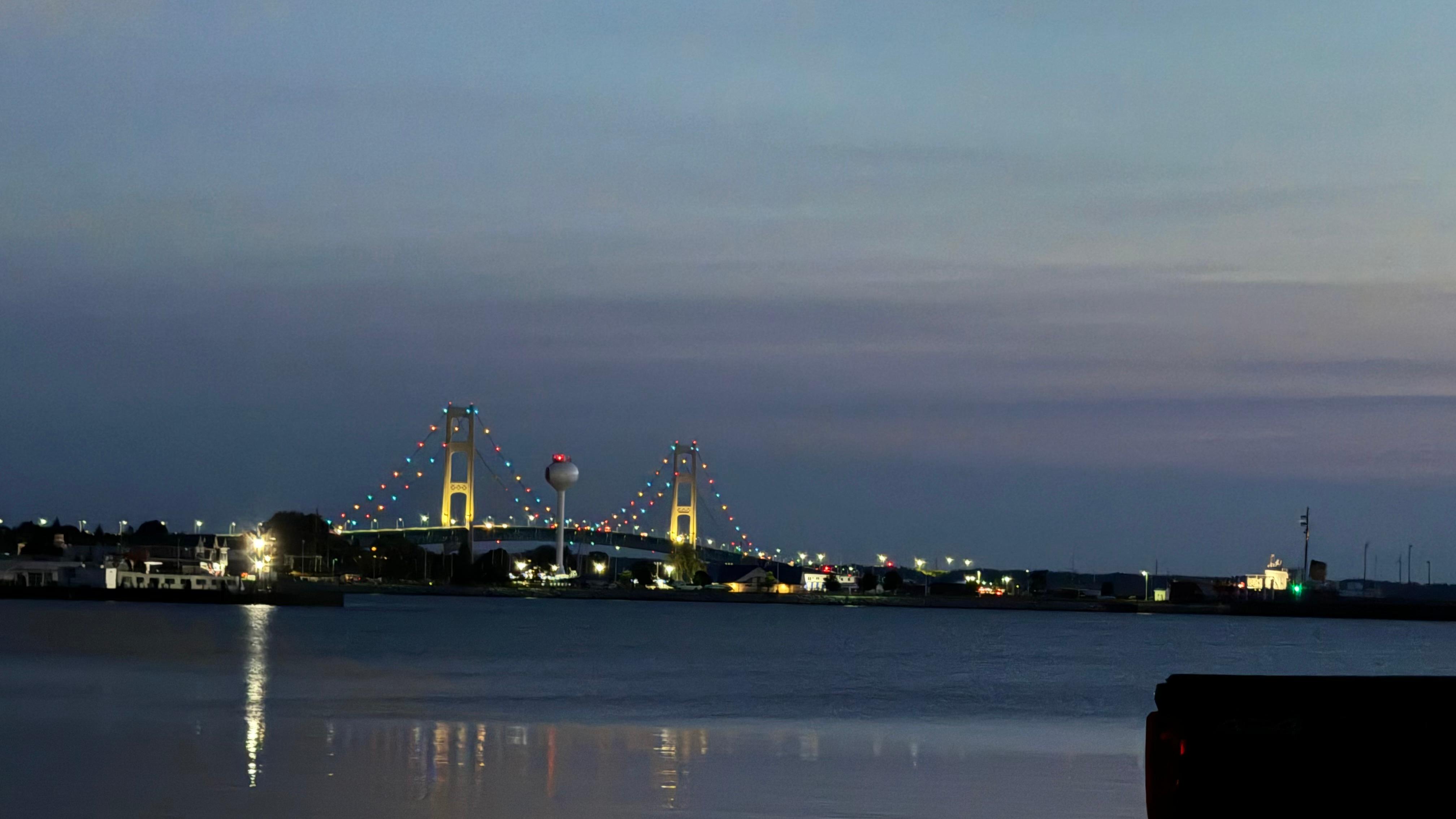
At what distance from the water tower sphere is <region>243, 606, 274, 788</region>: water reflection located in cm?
7664

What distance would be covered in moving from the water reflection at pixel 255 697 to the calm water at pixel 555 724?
0.26 ft

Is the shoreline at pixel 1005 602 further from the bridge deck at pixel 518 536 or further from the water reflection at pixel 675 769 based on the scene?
the water reflection at pixel 675 769

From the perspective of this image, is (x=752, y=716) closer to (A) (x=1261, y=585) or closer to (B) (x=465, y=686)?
(B) (x=465, y=686)

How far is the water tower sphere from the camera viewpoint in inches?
5295

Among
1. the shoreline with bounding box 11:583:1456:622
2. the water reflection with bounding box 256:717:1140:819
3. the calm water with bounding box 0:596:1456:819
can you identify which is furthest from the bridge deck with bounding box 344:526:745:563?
the water reflection with bounding box 256:717:1140:819

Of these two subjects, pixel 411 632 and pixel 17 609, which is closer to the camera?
pixel 411 632

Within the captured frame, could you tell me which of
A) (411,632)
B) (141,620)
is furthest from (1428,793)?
(141,620)

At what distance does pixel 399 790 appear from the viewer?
37.6 ft

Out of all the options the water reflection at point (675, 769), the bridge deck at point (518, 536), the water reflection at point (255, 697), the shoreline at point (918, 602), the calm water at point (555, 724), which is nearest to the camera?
the water reflection at point (675, 769)

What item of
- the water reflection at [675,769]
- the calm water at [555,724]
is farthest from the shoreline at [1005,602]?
the water reflection at [675,769]

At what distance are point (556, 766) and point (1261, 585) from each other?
143732 millimetres

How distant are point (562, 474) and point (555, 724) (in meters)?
115

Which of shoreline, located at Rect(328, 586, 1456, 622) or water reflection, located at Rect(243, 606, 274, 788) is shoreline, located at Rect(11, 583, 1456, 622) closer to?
shoreline, located at Rect(328, 586, 1456, 622)

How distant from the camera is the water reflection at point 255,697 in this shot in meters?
13.9
